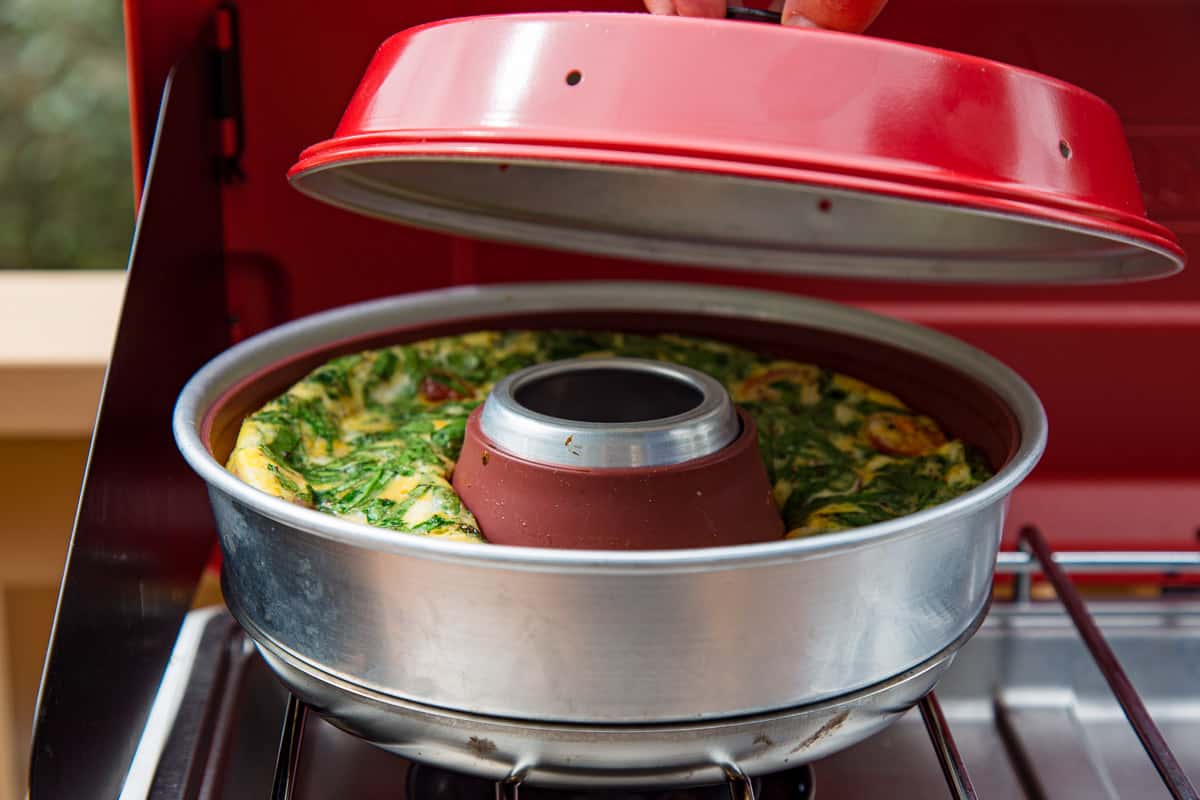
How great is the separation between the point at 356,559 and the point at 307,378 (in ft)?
1.52

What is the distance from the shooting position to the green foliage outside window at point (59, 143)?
4.05 meters

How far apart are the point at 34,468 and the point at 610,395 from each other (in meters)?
1.10

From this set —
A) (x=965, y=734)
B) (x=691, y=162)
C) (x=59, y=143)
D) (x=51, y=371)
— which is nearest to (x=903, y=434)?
(x=965, y=734)

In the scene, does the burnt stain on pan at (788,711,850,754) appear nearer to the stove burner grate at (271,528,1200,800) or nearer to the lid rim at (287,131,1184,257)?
the stove burner grate at (271,528,1200,800)

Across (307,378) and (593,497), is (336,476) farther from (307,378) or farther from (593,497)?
(593,497)

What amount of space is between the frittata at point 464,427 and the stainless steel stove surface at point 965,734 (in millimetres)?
238

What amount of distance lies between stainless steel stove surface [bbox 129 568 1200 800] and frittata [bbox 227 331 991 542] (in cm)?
24

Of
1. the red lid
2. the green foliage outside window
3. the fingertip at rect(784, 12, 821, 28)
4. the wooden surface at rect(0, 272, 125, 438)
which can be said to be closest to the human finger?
the fingertip at rect(784, 12, 821, 28)

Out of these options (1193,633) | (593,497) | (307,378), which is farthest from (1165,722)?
(307,378)

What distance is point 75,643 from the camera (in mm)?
790

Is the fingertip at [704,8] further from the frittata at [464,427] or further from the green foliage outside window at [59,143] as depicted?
the green foliage outside window at [59,143]

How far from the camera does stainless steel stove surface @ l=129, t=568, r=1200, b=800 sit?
97 cm

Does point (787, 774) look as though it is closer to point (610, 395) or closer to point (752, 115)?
point (610, 395)

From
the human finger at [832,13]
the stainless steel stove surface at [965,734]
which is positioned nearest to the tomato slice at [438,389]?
the stainless steel stove surface at [965,734]
